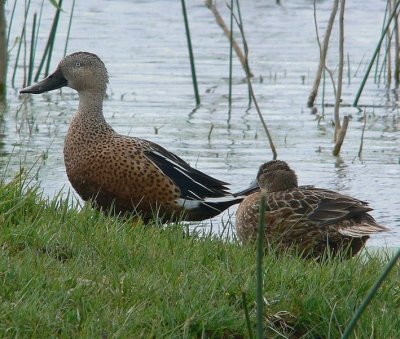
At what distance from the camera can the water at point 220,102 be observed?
884 cm

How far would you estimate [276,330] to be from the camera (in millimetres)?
3926

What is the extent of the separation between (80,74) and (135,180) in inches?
48.1

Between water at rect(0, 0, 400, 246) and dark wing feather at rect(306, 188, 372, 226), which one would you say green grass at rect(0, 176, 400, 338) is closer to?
dark wing feather at rect(306, 188, 372, 226)

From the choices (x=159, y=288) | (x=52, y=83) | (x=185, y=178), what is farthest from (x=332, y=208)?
(x=52, y=83)

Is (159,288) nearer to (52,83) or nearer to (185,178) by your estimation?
(185,178)

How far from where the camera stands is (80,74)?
7.07 meters

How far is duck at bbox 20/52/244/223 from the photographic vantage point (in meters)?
6.16

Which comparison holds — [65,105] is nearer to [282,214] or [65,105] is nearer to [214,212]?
[214,212]

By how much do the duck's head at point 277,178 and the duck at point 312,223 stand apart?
38cm

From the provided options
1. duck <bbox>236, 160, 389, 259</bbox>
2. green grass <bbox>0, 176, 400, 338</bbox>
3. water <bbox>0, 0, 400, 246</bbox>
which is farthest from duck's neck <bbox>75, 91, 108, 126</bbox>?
green grass <bbox>0, 176, 400, 338</bbox>

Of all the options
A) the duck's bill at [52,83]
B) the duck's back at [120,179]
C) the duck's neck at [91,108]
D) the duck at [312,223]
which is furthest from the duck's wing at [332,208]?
the duck's bill at [52,83]

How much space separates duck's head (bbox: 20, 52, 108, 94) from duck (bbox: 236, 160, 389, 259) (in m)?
1.76

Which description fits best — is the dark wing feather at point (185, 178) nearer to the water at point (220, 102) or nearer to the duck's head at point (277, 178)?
the duck's head at point (277, 178)

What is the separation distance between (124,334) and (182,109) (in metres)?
7.84
